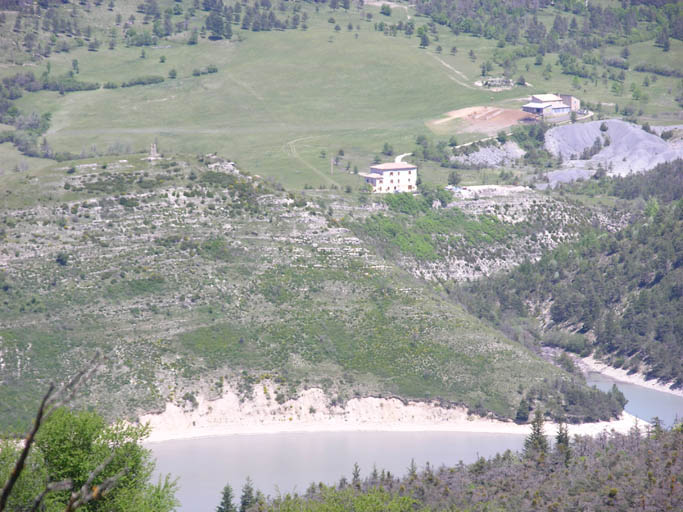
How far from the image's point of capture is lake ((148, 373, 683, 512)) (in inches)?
2574

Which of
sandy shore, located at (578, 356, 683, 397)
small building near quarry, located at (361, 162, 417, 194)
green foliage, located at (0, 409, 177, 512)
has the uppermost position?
green foliage, located at (0, 409, 177, 512)

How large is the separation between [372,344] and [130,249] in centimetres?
2253

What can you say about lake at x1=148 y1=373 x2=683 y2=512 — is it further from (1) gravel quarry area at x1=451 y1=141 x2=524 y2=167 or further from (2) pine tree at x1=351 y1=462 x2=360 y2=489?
(1) gravel quarry area at x1=451 y1=141 x2=524 y2=167

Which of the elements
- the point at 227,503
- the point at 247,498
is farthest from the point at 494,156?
the point at 227,503

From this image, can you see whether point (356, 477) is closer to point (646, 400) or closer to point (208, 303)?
point (208, 303)

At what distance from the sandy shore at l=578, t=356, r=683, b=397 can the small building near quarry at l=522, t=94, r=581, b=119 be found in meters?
67.6

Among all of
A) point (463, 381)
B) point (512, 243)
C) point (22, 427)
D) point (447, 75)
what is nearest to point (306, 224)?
point (463, 381)

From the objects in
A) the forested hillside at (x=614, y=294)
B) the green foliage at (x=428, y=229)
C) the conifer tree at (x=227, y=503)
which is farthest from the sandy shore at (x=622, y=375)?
the conifer tree at (x=227, y=503)

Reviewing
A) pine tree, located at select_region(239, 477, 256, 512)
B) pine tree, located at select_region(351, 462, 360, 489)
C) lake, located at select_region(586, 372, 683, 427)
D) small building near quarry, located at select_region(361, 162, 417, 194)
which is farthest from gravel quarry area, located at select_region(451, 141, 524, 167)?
pine tree, located at select_region(239, 477, 256, 512)

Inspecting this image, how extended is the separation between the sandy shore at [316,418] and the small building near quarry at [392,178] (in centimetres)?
4799

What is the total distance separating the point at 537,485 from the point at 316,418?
31.2 metres

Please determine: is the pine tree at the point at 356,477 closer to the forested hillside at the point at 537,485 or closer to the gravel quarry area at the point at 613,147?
the forested hillside at the point at 537,485

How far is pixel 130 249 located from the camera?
9406cm

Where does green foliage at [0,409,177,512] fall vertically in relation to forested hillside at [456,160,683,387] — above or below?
above
